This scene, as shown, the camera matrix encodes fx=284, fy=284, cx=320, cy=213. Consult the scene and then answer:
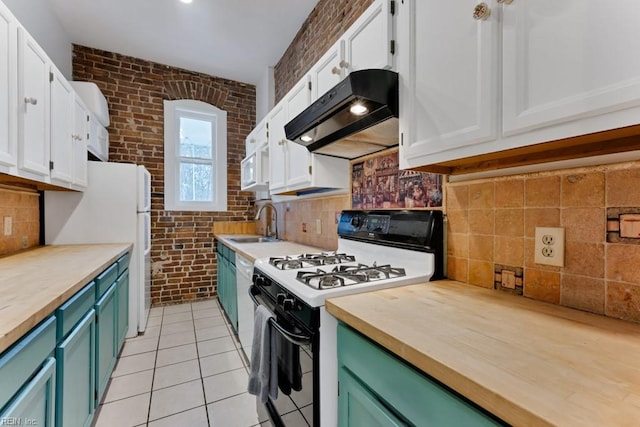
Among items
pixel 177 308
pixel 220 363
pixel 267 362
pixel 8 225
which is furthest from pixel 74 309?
pixel 177 308

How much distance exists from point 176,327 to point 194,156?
2159 millimetres

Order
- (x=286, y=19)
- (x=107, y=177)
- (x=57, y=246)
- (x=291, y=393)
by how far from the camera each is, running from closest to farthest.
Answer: (x=291, y=393)
(x=57, y=246)
(x=107, y=177)
(x=286, y=19)

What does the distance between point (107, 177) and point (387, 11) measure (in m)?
2.70

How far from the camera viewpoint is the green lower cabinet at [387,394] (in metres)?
0.57

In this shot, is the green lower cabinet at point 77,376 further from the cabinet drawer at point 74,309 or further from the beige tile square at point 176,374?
the beige tile square at point 176,374

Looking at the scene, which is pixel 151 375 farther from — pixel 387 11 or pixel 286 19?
pixel 286 19

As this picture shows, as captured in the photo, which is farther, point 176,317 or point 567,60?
point 176,317

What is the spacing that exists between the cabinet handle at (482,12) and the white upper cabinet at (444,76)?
17 mm

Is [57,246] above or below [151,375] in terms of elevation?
above

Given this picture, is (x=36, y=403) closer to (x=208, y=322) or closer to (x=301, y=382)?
(x=301, y=382)

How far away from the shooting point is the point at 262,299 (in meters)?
1.50

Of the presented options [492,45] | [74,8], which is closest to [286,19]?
[74,8]

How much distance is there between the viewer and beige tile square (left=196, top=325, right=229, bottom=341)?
263 cm

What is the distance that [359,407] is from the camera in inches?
33.0
